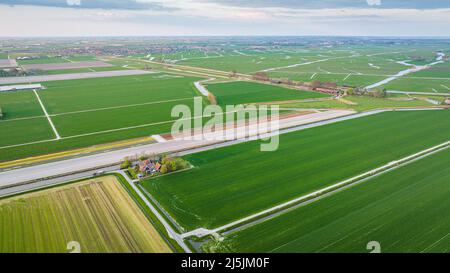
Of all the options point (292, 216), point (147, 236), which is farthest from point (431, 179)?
point (147, 236)

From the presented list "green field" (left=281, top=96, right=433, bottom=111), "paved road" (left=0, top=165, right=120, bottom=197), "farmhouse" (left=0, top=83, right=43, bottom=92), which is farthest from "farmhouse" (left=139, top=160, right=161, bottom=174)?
"farmhouse" (left=0, top=83, right=43, bottom=92)

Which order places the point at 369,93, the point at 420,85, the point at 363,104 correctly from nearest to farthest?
1. the point at 363,104
2. the point at 369,93
3. the point at 420,85

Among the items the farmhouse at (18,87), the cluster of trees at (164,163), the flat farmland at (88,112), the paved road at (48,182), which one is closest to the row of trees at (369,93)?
the flat farmland at (88,112)

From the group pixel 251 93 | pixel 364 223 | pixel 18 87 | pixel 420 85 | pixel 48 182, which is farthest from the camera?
pixel 420 85

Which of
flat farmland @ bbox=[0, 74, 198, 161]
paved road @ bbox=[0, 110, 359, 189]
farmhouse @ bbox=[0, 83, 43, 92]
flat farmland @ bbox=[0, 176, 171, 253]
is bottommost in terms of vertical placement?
flat farmland @ bbox=[0, 176, 171, 253]

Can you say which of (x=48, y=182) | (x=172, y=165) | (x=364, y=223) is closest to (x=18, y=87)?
(x=48, y=182)

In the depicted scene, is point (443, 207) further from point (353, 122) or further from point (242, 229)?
point (353, 122)

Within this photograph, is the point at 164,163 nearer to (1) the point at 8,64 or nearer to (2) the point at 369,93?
(2) the point at 369,93

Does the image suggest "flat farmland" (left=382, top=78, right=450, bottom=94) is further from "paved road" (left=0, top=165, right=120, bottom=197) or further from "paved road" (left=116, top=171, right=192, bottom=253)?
"paved road" (left=0, top=165, right=120, bottom=197)
